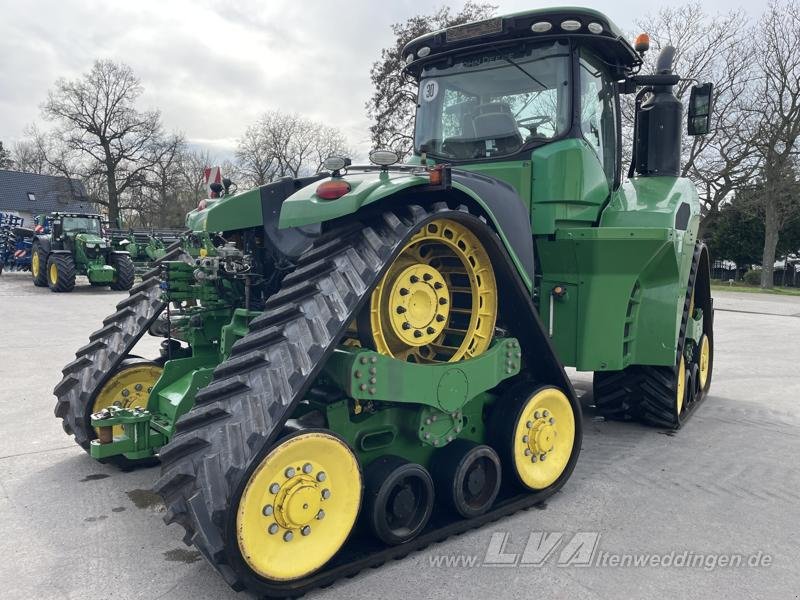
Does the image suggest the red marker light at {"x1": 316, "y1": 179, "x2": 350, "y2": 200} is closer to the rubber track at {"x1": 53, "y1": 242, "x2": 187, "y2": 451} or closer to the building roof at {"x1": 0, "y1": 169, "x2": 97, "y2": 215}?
the rubber track at {"x1": 53, "y1": 242, "x2": 187, "y2": 451}

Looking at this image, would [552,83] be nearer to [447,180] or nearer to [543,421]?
[447,180]

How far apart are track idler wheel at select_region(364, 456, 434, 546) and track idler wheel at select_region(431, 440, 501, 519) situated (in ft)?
0.54

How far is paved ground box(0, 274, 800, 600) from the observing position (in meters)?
3.06

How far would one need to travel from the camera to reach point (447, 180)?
316cm

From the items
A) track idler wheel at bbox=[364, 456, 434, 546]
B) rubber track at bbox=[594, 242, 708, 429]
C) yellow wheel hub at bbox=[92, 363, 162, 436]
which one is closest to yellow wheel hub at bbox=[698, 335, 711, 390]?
rubber track at bbox=[594, 242, 708, 429]

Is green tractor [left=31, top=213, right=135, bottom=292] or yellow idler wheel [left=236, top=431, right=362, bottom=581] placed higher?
green tractor [left=31, top=213, right=135, bottom=292]

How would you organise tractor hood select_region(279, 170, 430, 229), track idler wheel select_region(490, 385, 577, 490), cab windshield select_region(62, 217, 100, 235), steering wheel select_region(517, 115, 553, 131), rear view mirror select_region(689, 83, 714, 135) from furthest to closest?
cab windshield select_region(62, 217, 100, 235)
rear view mirror select_region(689, 83, 714, 135)
steering wheel select_region(517, 115, 553, 131)
track idler wheel select_region(490, 385, 577, 490)
tractor hood select_region(279, 170, 430, 229)

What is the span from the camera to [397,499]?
3227mm

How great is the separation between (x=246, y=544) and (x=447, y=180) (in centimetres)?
191

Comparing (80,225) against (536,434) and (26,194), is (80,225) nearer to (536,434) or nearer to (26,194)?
(536,434)

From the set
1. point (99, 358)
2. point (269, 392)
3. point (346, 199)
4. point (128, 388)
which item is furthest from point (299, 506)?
point (99, 358)

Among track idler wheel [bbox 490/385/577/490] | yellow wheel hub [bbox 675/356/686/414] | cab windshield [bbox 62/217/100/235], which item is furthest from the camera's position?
cab windshield [bbox 62/217/100/235]

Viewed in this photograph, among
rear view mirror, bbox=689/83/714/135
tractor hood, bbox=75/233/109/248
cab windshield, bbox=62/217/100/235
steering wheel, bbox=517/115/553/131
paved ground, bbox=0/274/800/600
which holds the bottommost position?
paved ground, bbox=0/274/800/600

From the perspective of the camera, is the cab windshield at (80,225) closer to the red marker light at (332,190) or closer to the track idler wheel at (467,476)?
the red marker light at (332,190)
